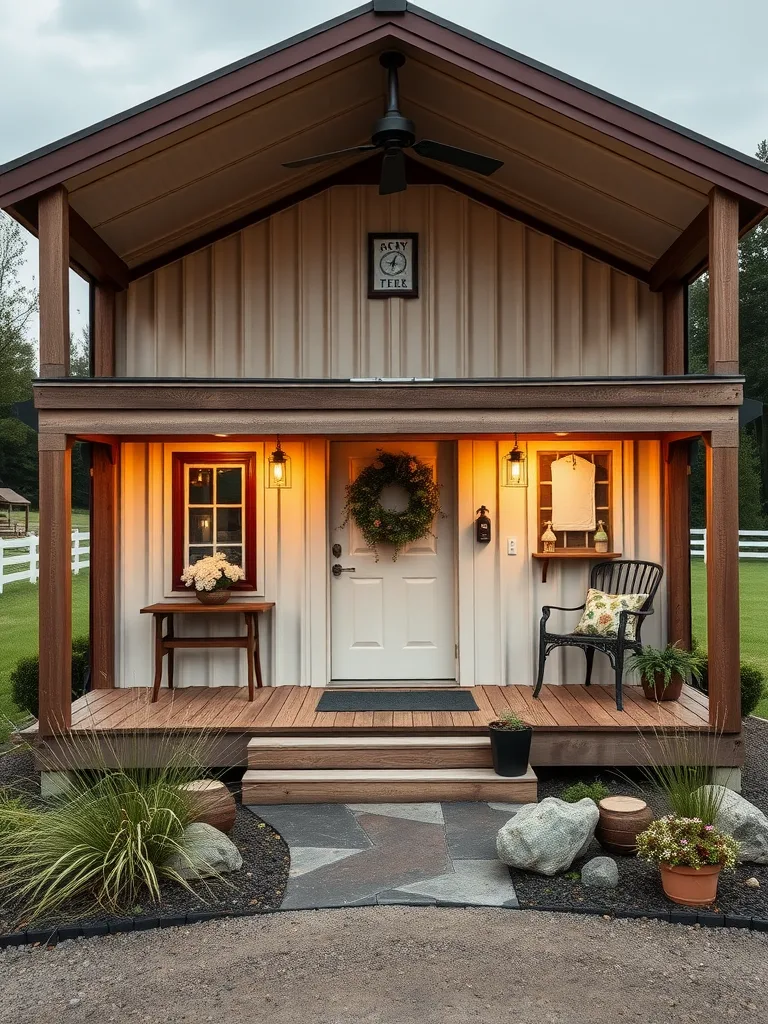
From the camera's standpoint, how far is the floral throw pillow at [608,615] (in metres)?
5.41

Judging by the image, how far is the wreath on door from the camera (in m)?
6.02


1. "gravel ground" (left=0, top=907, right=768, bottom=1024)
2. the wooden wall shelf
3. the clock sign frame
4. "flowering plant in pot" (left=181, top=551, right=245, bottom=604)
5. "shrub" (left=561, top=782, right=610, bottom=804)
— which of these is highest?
the clock sign frame

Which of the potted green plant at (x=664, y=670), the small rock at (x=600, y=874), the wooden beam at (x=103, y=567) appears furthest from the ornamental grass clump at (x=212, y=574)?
the small rock at (x=600, y=874)

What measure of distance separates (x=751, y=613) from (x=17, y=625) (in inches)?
399

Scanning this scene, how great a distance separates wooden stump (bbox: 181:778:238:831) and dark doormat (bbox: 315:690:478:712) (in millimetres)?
1370

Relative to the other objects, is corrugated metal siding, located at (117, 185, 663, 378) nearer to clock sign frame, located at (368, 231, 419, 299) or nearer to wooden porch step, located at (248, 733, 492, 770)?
clock sign frame, located at (368, 231, 419, 299)

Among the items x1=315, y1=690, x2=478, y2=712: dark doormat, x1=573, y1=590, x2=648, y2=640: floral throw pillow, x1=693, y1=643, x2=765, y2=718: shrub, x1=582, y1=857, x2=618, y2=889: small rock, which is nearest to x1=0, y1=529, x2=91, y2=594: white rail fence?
x1=315, y1=690, x2=478, y2=712: dark doormat

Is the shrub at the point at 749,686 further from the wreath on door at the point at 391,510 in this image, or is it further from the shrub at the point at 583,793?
the wreath on door at the point at 391,510

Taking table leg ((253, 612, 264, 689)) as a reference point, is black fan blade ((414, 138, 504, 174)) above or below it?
above

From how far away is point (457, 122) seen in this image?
5.34 m

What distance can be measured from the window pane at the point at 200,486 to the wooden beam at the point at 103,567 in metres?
0.55

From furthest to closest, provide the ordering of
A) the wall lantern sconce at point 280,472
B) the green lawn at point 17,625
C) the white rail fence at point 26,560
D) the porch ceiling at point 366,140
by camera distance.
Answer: the white rail fence at point 26,560 → the green lawn at point 17,625 → the wall lantern sconce at point 280,472 → the porch ceiling at point 366,140

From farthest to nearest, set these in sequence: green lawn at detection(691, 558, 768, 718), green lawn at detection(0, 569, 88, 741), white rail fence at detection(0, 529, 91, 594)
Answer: white rail fence at detection(0, 529, 91, 594) → green lawn at detection(691, 558, 768, 718) → green lawn at detection(0, 569, 88, 741)

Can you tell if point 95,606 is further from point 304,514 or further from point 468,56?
point 468,56
